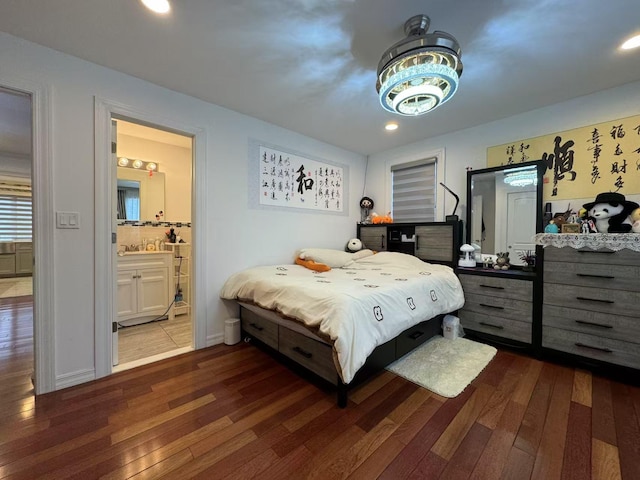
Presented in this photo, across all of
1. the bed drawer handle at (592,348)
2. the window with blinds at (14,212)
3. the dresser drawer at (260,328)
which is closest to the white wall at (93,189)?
the dresser drawer at (260,328)

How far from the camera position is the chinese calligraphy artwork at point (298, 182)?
3.01 m

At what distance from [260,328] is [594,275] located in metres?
2.81

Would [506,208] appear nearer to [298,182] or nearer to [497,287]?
[497,287]

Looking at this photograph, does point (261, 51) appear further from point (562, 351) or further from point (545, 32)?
point (562, 351)

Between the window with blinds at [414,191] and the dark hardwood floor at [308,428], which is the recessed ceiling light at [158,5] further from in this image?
the window with blinds at [414,191]

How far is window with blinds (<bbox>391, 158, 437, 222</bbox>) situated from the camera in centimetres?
350

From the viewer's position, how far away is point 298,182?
3.32 meters

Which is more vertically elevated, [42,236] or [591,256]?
[42,236]

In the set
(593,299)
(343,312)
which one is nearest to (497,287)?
(593,299)

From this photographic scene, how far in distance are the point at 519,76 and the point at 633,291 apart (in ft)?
6.06

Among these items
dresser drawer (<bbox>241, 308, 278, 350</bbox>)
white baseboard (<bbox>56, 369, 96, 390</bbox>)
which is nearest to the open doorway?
white baseboard (<bbox>56, 369, 96, 390</bbox>)

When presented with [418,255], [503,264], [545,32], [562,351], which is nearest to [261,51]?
[545,32]

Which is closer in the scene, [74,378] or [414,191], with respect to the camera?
[74,378]

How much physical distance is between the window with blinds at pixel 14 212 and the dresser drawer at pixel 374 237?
732cm
